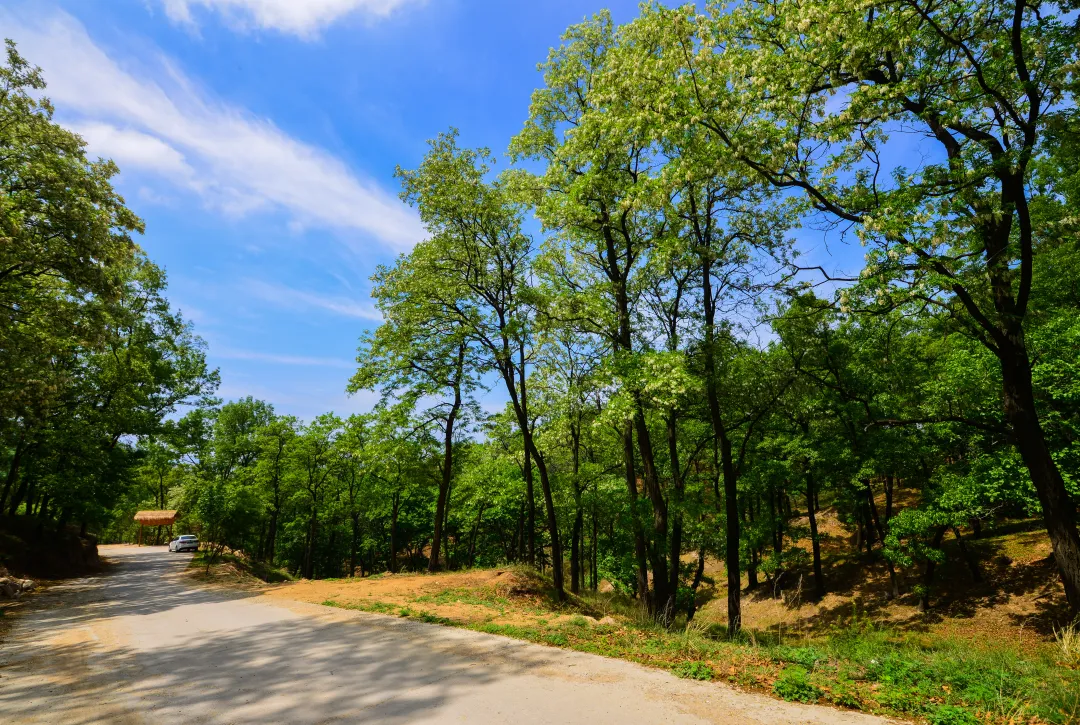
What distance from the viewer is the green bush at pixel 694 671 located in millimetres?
6105

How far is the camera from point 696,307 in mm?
14812

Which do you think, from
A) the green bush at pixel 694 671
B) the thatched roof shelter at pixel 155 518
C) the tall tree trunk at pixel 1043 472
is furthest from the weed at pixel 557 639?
the thatched roof shelter at pixel 155 518

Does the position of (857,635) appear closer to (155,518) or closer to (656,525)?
(656,525)

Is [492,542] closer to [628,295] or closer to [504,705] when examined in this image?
[628,295]

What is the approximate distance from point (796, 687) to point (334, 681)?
5702mm

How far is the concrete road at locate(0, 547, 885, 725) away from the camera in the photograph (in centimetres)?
523

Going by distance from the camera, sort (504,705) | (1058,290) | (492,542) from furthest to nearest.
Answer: (492,542)
(1058,290)
(504,705)

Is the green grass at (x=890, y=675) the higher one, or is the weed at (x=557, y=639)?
the green grass at (x=890, y=675)

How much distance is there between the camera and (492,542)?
161 ft

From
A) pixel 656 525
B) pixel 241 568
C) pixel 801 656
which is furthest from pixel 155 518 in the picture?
pixel 801 656

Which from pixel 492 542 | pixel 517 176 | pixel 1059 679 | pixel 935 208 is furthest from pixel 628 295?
pixel 492 542

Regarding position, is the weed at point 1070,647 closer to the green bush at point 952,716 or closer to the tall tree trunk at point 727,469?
the green bush at point 952,716

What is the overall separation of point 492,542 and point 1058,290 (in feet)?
145

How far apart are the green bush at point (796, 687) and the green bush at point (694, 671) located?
32.2 inches
